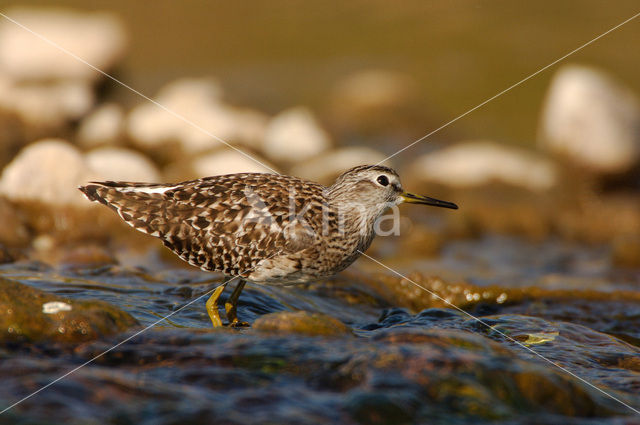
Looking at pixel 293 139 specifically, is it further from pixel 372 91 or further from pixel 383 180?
pixel 383 180

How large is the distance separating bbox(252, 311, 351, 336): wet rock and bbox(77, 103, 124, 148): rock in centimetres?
1053

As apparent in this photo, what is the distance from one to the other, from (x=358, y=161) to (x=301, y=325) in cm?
919

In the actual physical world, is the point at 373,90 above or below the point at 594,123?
above

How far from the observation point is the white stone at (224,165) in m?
12.9

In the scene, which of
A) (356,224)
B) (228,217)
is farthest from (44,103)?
(356,224)

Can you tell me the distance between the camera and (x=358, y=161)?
1489 cm

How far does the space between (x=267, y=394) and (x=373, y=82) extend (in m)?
16.4

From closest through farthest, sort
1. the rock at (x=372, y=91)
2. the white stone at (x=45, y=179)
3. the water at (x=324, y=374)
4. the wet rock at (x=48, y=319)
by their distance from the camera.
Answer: the water at (x=324, y=374)
the wet rock at (x=48, y=319)
the white stone at (x=45, y=179)
the rock at (x=372, y=91)

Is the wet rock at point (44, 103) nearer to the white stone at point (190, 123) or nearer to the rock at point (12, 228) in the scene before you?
the white stone at point (190, 123)

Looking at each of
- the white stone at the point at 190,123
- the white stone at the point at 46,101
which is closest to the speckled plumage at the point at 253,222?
the white stone at the point at 190,123

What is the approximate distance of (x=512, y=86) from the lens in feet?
61.9

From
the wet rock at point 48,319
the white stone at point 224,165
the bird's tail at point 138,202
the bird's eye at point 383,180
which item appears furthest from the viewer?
the white stone at point 224,165

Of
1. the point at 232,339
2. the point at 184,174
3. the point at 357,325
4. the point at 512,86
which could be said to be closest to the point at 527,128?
the point at 512,86

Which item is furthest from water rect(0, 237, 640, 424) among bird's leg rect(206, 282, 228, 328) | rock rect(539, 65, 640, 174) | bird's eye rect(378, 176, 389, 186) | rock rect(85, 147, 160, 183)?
rock rect(539, 65, 640, 174)
